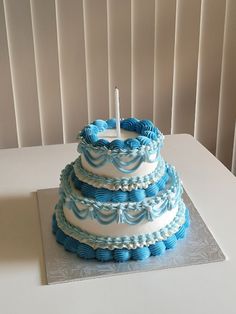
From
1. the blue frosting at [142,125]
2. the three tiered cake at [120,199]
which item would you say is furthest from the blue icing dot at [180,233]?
the blue frosting at [142,125]

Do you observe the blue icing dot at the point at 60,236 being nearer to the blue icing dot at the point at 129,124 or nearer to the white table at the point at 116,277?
the white table at the point at 116,277

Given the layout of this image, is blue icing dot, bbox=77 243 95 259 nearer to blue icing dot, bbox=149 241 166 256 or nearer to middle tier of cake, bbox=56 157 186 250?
middle tier of cake, bbox=56 157 186 250

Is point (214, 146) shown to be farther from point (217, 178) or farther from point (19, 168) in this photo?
point (19, 168)

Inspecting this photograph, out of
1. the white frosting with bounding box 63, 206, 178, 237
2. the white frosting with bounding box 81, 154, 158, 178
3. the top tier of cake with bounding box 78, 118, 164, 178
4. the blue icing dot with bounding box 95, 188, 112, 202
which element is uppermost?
the top tier of cake with bounding box 78, 118, 164, 178

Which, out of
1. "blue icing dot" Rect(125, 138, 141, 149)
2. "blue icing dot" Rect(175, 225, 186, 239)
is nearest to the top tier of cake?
"blue icing dot" Rect(125, 138, 141, 149)

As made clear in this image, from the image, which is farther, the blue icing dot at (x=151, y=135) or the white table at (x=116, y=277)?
the blue icing dot at (x=151, y=135)

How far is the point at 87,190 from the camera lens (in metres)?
1.00

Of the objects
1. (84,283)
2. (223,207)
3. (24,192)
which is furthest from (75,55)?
(84,283)

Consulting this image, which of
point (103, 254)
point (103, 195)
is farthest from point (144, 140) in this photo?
point (103, 254)

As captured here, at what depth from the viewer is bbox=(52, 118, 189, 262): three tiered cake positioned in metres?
0.98

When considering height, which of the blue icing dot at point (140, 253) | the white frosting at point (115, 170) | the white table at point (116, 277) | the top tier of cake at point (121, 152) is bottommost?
the white table at point (116, 277)

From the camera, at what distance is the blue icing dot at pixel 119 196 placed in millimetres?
981

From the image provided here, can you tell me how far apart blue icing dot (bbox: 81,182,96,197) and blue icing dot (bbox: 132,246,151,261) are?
0.45 ft

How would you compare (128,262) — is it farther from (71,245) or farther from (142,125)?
(142,125)
